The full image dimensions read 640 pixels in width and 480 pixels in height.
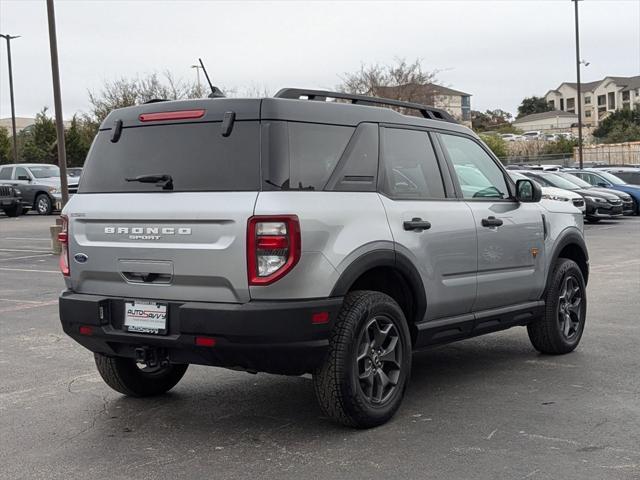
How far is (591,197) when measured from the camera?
2503cm

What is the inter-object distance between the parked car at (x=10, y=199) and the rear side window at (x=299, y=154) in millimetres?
26704

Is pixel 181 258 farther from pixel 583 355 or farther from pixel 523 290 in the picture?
pixel 583 355

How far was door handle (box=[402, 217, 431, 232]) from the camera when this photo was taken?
5559 mm

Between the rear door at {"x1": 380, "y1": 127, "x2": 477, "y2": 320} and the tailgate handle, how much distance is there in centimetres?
139

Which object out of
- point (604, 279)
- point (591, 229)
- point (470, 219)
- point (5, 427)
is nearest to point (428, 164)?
point (470, 219)

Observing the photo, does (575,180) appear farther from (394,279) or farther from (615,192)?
(394,279)

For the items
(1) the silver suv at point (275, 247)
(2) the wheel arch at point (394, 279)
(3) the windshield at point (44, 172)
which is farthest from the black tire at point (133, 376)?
(3) the windshield at point (44, 172)

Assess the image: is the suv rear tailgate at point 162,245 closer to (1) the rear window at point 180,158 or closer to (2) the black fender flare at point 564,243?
(1) the rear window at point 180,158

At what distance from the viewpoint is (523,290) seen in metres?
6.74

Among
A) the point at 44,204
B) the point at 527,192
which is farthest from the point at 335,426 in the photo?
the point at 44,204

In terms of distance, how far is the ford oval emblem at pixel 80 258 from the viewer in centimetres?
542

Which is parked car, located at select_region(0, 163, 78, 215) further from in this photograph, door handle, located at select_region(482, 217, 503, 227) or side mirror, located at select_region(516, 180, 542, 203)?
door handle, located at select_region(482, 217, 503, 227)

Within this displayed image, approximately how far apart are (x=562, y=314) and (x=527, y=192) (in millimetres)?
1147

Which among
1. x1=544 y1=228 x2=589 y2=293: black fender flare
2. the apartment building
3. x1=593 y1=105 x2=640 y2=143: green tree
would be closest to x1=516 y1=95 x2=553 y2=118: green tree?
the apartment building
